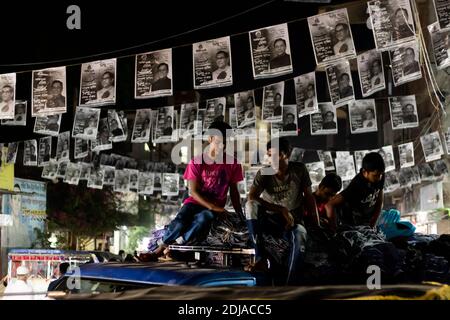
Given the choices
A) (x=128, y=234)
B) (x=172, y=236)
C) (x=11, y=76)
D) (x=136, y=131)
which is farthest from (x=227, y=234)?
(x=128, y=234)

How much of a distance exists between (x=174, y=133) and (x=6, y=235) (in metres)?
11.5

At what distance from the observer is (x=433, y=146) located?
16.6 m

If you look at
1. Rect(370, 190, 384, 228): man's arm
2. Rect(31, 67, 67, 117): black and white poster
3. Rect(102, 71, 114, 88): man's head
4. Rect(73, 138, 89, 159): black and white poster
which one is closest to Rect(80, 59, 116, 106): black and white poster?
Rect(102, 71, 114, 88): man's head

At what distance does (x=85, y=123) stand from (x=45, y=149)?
5.47m

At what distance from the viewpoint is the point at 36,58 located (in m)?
24.0

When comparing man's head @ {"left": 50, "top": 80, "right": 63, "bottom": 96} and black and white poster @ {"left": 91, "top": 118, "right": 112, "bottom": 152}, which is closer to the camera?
man's head @ {"left": 50, "top": 80, "right": 63, "bottom": 96}

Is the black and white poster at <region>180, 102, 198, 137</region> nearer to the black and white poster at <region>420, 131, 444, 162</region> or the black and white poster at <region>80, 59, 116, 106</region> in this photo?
the black and white poster at <region>80, 59, 116, 106</region>

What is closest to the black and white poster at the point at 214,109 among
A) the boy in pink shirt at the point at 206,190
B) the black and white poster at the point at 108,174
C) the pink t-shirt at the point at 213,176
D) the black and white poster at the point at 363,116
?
the black and white poster at the point at 363,116

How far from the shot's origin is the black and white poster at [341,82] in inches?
476

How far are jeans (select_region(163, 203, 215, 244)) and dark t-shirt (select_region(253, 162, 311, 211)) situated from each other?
2.15ft

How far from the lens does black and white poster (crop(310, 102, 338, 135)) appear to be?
16.4 m

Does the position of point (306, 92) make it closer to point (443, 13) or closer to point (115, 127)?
point (443, 13)
